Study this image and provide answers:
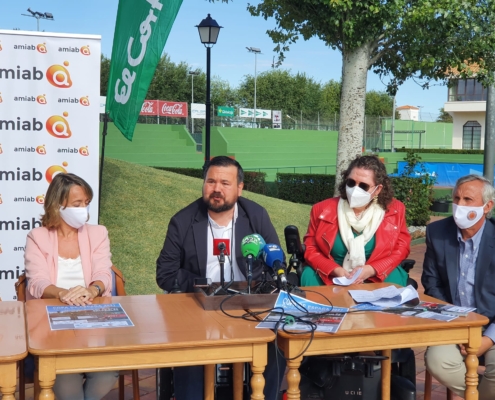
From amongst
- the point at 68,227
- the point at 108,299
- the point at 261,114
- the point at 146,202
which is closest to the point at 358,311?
the point at 108,299

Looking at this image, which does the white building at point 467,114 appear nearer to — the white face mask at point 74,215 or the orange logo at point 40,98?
the orange logo at point 40,98

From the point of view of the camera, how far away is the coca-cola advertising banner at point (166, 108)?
33.0m

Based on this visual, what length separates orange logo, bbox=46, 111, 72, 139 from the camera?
5750mm

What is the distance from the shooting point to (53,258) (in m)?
3.82

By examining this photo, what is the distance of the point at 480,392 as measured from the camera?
3686 millimetres

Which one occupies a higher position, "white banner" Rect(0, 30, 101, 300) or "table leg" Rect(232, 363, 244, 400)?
"white banner" Rect(0, 30, 101, 300)

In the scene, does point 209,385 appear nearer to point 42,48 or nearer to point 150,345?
point 150,345

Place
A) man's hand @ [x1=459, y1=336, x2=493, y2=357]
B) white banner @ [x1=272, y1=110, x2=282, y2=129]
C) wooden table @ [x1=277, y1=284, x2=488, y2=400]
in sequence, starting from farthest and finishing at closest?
white banner @ [x1=272, y1=110, x2=282, y2=129], man's hand @ [x1=459, y1=336, x2=493, y2=357], wooden table @ [x1=277, y1=284, x2=488, y2=400]

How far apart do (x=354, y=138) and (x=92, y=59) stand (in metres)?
5.61

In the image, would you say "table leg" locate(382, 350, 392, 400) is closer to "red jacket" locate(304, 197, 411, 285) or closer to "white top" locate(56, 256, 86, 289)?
"red jacket" locate(304, 197, 411, 285)

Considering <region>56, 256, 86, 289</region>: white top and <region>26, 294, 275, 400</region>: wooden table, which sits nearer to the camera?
<region>26, 294, 275, 400</region>: wooden table

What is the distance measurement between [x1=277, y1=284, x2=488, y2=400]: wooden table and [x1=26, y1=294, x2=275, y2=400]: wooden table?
169mm

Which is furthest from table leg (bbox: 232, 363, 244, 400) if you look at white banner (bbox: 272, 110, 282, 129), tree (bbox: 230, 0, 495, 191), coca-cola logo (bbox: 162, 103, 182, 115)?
white banner (bbox: 272, 110, 282, 129)

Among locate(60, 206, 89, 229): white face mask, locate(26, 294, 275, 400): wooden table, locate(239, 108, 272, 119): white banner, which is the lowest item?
locate(26, 294, 275, 400): wooden table
